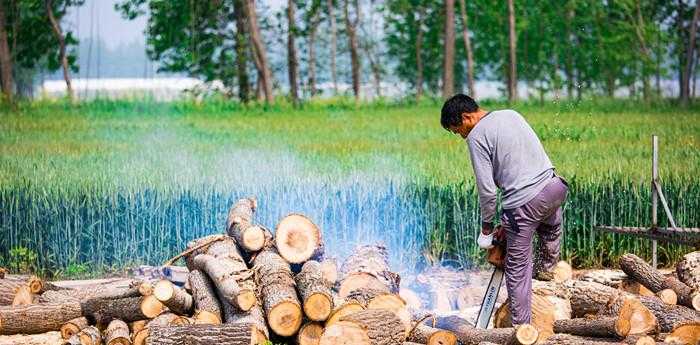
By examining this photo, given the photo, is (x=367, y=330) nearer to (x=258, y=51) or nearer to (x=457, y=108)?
(x=457, y=108)

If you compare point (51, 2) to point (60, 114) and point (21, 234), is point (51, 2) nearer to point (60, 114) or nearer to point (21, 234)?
point (60, 114)

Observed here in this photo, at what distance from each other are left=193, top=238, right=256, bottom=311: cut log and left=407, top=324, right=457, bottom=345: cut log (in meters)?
0.88

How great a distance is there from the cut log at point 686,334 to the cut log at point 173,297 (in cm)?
259

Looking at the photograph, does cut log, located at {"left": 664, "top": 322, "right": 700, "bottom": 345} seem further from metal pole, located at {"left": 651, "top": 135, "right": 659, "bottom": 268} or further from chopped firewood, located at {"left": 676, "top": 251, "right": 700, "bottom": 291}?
metal pole, located at {"left": 651, "top": 135, "right": 659, "bottom": 268}

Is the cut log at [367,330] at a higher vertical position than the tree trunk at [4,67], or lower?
lower

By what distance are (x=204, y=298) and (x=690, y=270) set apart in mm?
3063

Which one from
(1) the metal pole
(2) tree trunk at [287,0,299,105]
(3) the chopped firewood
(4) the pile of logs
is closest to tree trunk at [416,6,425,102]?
(2) tree trunk at [287,0,299,105]

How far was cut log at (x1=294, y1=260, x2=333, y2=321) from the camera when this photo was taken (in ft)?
22.9

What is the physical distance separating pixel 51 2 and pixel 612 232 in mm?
19746

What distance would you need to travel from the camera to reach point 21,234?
410 inches

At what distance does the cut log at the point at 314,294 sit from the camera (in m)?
6.96

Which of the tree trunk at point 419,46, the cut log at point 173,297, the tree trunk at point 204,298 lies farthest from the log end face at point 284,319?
the tree trunk at point 419,46

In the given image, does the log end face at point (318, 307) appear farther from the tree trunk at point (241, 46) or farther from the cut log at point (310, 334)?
the tree trunk at point (241, 46)

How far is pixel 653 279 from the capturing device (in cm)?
810
